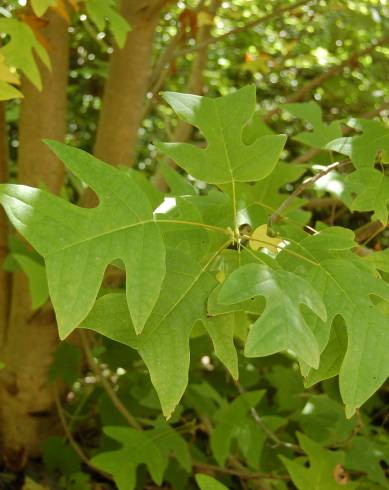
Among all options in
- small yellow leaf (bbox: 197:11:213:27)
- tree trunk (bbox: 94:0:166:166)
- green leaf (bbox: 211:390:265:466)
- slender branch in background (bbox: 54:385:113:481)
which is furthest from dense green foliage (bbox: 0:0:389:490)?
small yellow leaf (bbox: 197:11:213:27)

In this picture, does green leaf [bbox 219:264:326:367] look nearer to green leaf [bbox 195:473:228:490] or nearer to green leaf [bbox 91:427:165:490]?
green leaf [bbox 195:473:228:490]

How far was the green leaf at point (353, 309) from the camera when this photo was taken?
86 centimetres

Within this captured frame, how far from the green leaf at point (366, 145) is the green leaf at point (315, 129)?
7.1 inches

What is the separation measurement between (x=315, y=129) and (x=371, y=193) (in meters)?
0.34

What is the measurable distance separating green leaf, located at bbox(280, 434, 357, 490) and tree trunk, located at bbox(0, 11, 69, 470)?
0.99 m

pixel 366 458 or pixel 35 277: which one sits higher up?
pixel 35 277

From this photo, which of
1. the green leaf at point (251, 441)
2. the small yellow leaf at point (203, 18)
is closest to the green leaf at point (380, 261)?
the green leaf at point (251, 441)

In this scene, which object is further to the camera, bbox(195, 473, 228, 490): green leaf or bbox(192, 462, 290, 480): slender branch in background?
bbox(192, 462, 290, 480): slender branch in background

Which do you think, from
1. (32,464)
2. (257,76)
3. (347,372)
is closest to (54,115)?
(32,464)

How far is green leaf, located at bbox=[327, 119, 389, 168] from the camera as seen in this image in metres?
1.13

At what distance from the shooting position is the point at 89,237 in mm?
850

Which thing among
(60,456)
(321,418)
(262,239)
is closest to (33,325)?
(60,456)

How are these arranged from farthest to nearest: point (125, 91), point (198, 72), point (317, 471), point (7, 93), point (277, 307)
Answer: point (198, 72)
point (125, 91)
point (317, 471)
point (7, 93)
point (277, 307)

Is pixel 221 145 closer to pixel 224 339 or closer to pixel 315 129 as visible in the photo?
pixel 224 339
